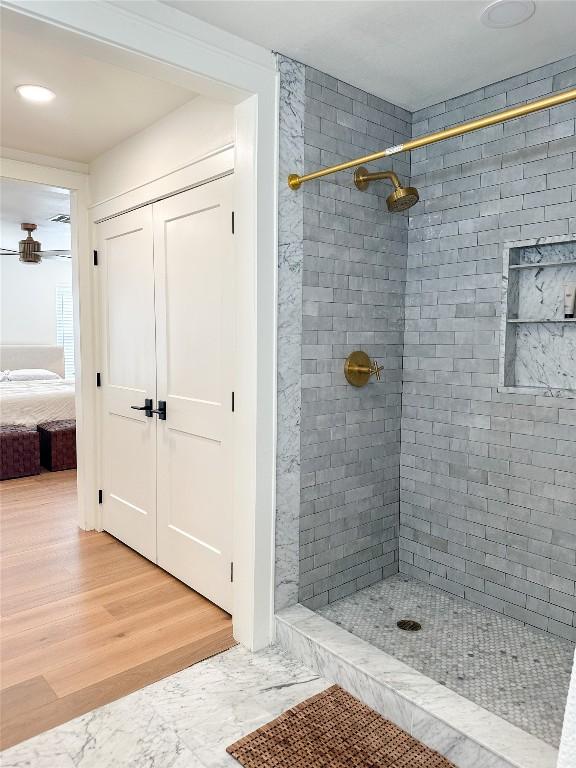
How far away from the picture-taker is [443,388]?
2.71 m

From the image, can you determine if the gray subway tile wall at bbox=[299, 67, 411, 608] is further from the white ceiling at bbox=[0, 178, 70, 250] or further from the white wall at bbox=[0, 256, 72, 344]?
the white wall at bbox=[0, 256, 72, 344]

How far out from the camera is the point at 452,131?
67.6 inches

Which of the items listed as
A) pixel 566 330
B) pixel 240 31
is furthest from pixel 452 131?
pixel 566 330

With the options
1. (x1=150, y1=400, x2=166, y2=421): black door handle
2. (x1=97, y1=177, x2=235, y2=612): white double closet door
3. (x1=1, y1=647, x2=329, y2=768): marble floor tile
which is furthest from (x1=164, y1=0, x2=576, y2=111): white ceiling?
(x1=1, y1=647, x2=329, y2=768): marble floor tile

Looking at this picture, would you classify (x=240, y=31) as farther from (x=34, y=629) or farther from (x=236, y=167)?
(x=34, y=629)

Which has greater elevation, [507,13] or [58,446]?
[507,13]

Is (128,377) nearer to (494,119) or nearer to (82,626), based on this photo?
(82,626)

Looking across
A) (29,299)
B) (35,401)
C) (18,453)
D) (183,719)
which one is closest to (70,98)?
(183,719)

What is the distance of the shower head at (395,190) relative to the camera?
228cm

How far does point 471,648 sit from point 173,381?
73.0 inches

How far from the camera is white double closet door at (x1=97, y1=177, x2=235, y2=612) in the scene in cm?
264

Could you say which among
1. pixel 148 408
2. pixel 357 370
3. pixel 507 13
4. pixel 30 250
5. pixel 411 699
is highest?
pixel 507 13

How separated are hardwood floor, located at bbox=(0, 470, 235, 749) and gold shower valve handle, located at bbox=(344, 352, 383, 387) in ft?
4.13

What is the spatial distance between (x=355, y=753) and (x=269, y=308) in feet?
5.19
